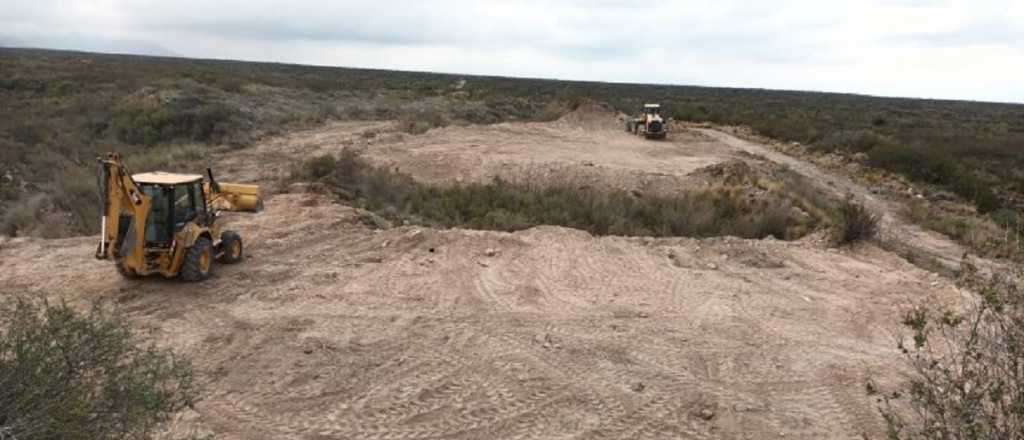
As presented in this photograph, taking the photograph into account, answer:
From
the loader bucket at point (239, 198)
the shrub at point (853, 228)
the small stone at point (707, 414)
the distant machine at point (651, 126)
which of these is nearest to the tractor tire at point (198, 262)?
the loader bucket at point (239, 198)

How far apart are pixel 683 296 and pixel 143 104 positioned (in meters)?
26.6

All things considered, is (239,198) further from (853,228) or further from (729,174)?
(729,174)

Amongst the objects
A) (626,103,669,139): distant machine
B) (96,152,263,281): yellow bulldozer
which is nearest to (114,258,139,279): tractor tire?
(96,152,263,281): yellow bulldozer

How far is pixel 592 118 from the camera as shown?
4225 centimetres

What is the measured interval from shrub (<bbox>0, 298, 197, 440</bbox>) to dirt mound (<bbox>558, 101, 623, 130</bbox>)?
114 feet

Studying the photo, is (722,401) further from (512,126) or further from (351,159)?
(512,126)

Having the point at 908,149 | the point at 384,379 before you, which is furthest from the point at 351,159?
the point at 908,149

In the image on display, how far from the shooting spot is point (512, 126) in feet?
115

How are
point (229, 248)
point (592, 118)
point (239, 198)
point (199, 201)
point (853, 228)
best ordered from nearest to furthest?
→ point (199, 201), point (229, 248), point (239, 198), point (853, 228), point (592, 118)

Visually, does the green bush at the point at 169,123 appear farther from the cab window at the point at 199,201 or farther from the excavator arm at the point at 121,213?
the excavator arm at the point at 121,213

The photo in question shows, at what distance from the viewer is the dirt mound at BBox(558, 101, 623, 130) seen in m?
40.2

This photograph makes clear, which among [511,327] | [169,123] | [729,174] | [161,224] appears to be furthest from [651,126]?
[161,224]

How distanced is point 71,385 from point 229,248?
7.30 m

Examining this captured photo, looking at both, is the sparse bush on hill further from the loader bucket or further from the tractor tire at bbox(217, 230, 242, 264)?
the tractor tire at bbox(217, 230, 242, 264)
